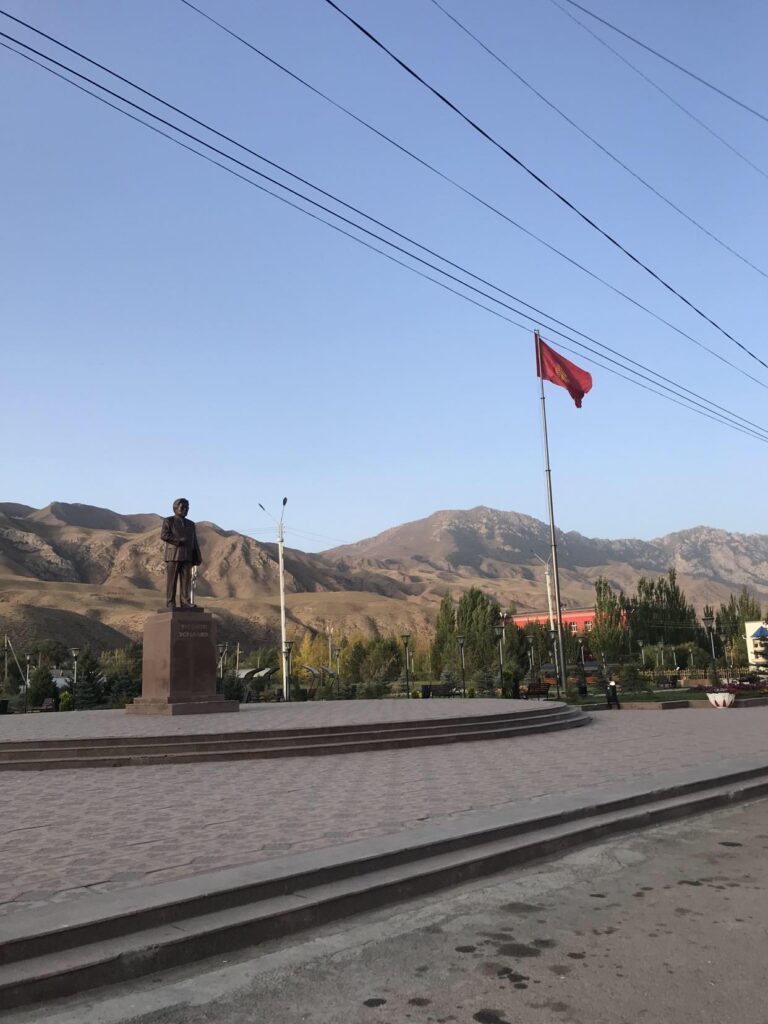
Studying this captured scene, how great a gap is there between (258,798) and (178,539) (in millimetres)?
12000

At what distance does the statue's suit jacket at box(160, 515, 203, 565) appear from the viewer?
2028 cm

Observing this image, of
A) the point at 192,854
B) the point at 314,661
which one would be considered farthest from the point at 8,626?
the point at 192,854

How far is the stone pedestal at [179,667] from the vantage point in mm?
19078

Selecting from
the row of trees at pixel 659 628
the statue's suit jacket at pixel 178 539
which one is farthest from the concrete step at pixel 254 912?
the row of trees at pixel 659 628

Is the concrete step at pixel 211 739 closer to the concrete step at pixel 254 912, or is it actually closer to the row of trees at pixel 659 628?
the concrete step at pixel 254 912

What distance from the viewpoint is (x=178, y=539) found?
20312 millimetres

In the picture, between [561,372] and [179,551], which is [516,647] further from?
[179,551]

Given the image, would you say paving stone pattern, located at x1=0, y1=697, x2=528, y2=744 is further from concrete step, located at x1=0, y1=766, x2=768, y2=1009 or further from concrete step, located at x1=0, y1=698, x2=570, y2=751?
concrete step, located at x1=0, y1=766, x2=768, y2=1009

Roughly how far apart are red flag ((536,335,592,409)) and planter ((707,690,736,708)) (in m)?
10.3

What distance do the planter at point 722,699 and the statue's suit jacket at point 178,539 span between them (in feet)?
54.5

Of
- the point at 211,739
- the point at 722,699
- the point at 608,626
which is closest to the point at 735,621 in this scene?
the point at 608,626

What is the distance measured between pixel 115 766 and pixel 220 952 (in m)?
9.02

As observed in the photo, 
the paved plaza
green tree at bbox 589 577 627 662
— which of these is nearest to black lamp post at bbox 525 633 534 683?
green tree at bbox 589 577 627 662

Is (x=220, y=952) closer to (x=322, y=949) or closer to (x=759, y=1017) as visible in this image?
(x=322, y=949)
